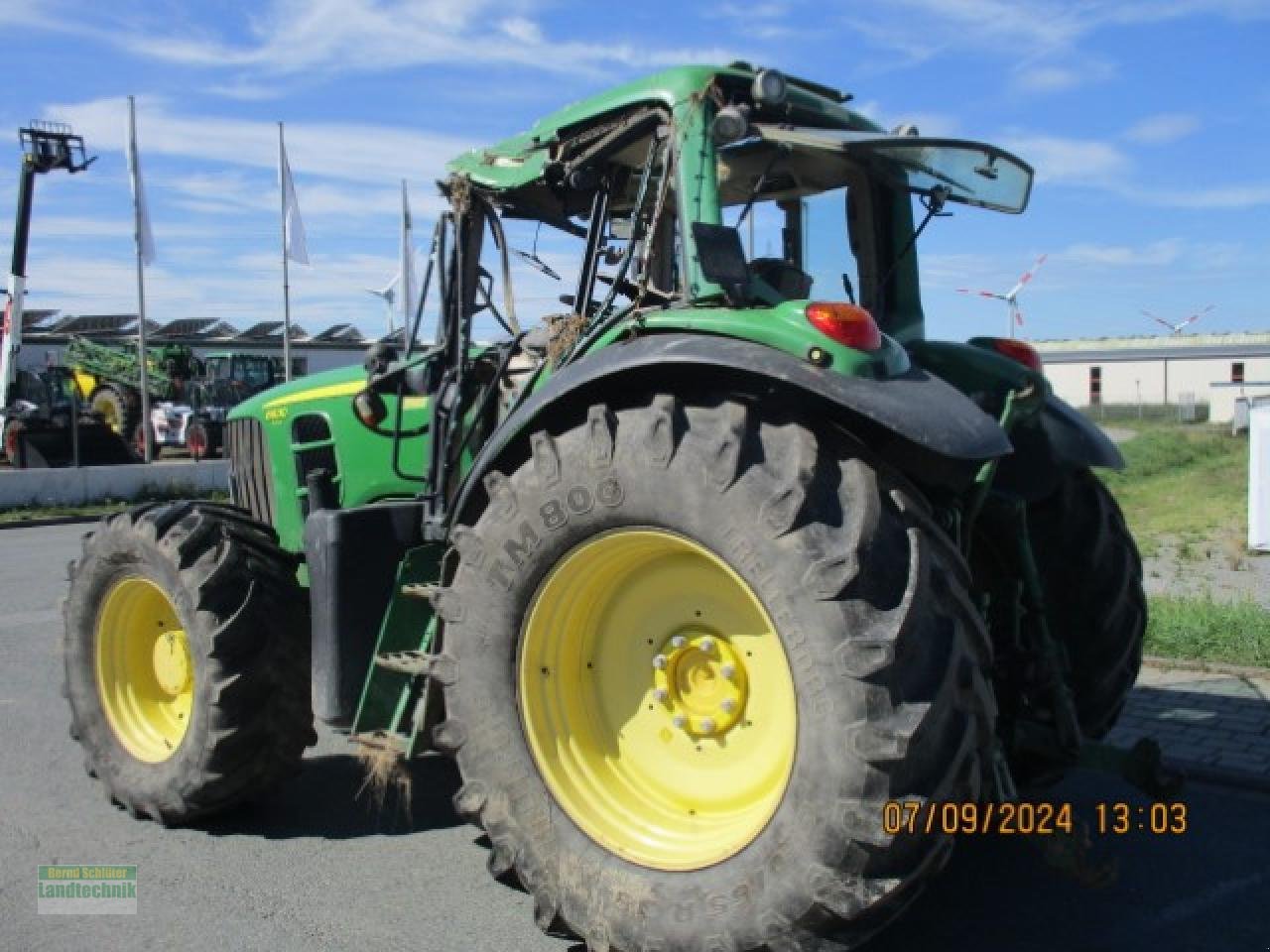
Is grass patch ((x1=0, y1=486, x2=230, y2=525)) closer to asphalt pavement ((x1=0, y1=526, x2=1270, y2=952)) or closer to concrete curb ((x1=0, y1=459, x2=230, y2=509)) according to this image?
concrete curb ((x1=0, y1=459, x2=230, y2=509))

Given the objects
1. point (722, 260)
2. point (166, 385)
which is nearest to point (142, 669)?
point (722, 260)

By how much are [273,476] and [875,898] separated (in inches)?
149

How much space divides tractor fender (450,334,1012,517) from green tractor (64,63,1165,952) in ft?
0.05

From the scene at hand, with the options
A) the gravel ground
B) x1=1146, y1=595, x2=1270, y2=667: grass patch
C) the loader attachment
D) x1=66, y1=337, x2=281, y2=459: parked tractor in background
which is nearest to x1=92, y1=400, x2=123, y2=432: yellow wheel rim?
x1=66, y1=337, x2=281, y2=459: parked tractor in background

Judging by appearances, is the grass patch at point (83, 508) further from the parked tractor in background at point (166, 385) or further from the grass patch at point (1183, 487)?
the grass patch at point (1183, 487)

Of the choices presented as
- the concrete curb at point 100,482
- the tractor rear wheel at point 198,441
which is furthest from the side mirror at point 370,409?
the tractor rear wheel at point 198,441

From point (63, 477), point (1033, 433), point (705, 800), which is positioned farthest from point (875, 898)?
point (63, 477)

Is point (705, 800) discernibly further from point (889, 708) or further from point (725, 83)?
point (725, 83)

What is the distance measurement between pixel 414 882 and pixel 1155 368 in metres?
77.2

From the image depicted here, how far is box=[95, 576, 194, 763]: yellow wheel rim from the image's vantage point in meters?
5.34

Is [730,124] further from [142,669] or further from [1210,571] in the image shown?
[1210,571]

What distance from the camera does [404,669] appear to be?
14.3 ft

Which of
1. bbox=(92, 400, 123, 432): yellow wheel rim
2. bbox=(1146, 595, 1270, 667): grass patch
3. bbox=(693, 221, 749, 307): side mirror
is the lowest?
bbox=(1146, 595, 1270, 667): grass patch

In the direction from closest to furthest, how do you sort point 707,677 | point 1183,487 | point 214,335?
point 707,677 < point 1183,487 < point 214,335
